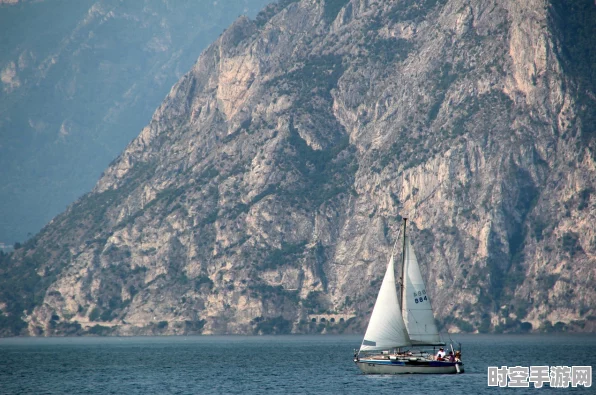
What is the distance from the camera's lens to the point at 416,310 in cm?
15750

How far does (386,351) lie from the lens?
169 metres

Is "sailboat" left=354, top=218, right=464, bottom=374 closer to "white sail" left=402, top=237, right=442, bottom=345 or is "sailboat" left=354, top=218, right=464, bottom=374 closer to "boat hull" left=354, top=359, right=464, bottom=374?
"white sail" left=402, top=237, right=442, bottom=345

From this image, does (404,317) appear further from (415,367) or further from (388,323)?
(415,367)

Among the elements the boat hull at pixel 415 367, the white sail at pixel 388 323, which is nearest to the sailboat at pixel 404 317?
the white sail at pixel 388 323

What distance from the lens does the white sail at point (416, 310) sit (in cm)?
15725

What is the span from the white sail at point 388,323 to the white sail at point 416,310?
1.09 metres

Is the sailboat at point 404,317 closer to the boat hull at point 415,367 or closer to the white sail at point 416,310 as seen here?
the white sail at point 416,310

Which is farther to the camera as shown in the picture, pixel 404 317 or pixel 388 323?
pixel 404 317

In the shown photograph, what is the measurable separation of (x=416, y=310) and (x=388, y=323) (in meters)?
4.20

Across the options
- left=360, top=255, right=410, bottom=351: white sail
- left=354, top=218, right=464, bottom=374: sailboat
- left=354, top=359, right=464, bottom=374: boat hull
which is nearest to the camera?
left=360, top=255, right=410, bottom=351: white sail

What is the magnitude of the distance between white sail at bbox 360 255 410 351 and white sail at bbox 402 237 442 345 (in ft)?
3.57

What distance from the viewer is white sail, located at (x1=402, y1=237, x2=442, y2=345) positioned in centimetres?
15725

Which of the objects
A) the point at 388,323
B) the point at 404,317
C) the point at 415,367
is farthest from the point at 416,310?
the point at 415,367

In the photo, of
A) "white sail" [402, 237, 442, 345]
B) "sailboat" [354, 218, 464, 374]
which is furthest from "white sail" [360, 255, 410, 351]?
"white sail" [402, 237, 442, 345]
